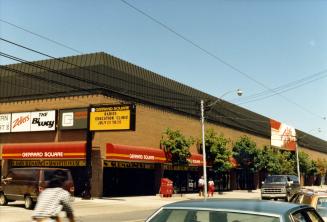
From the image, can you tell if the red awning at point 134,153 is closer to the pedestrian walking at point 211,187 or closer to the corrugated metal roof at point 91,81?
the corrugated metal roof at point 91,81

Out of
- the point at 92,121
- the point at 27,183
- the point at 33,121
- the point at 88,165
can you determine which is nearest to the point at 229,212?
the point at 27,183

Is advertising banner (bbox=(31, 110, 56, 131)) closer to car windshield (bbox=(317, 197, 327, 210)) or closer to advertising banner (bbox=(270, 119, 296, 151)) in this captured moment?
car windshield (bbox=(317, 197, 327, 210))

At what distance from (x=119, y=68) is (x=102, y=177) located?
8708mm

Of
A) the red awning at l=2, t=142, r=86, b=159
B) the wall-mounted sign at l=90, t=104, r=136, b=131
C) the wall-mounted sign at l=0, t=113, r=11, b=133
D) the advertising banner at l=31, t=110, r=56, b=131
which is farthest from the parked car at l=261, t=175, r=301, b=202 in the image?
the wall-mounted sign at l=0, t=113, r=11, b=133

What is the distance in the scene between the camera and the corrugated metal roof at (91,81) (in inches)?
1439

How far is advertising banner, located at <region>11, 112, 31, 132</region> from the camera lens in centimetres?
3816

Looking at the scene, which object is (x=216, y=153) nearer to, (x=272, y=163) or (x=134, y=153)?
(x=134, y=153)

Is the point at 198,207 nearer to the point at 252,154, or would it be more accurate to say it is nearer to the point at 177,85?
the point at 177,85

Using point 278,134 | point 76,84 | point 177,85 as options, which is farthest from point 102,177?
point 278,134

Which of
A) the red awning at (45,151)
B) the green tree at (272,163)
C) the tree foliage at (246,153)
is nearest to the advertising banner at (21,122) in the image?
the red awning at (45,151)

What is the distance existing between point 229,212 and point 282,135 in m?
72.3

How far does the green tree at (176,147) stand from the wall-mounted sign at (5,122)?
12373mm

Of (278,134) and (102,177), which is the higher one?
(278,134)

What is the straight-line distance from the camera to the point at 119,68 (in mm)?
38469
